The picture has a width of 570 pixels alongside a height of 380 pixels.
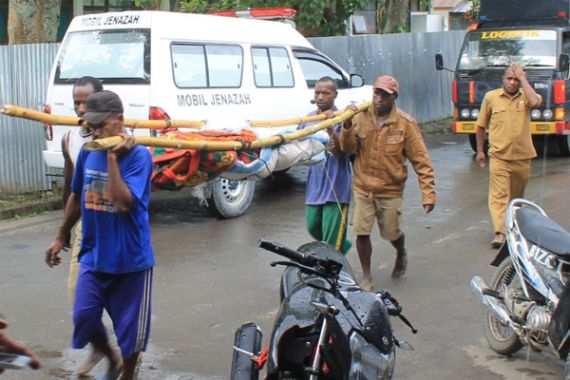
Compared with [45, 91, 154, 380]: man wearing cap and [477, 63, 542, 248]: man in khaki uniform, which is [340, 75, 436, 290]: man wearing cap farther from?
[45, 91, 154, 380]: man wearing cap

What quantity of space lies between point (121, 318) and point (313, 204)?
2.41m

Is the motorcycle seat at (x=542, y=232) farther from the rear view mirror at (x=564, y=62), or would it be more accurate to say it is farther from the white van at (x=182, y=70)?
the rear view mirror at (x=564, y=62)

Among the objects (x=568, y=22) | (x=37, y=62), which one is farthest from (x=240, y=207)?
(x=568, y=22)

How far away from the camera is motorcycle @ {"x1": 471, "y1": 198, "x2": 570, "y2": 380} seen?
5037 mm

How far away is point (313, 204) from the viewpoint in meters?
6.93

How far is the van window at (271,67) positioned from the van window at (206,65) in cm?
32

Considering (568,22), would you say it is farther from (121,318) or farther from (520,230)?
(121,318)

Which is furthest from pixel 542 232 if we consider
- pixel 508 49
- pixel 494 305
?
pixel 508 49

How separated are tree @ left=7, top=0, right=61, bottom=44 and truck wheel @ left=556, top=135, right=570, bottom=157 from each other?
8.23 meters

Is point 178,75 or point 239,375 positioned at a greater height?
point 178,75

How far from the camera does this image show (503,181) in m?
8.73

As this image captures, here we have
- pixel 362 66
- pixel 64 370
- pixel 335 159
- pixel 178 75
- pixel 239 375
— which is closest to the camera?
pixel 239 375

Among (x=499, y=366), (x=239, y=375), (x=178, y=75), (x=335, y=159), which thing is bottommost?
(x=499, y=366)

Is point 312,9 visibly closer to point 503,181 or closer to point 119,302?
point 503,181
